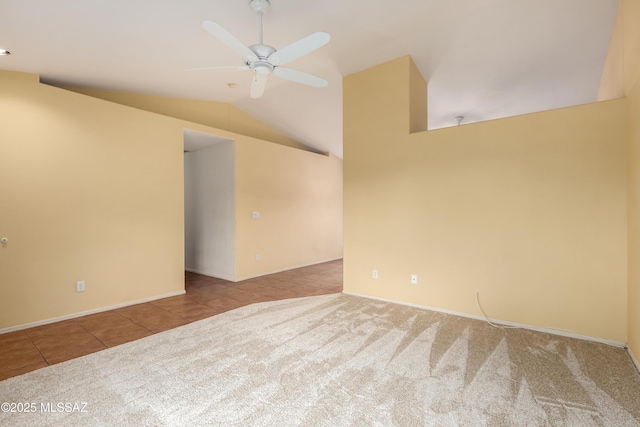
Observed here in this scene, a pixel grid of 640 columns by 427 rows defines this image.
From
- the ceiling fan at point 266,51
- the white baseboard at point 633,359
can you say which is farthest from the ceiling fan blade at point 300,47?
the white baseboard at point 633,359

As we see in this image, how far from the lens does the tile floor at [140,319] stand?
2.55 m

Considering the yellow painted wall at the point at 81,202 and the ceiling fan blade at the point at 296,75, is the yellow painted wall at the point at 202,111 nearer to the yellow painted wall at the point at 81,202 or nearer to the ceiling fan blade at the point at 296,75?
the yellow painted wall at the point at 81,202

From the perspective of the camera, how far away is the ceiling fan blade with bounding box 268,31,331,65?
6.84ft

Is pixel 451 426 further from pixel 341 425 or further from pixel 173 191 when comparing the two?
pixel 173 191

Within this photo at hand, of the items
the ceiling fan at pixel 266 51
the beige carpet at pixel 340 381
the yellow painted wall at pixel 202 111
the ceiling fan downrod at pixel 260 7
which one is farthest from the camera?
the yellow painted wall at pixel 202 111

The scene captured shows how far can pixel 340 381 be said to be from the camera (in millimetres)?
2057

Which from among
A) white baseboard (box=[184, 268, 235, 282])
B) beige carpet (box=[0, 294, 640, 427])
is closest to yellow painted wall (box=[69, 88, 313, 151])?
white baseboard (box=[184, 268, 235, 282])

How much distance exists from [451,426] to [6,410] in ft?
9.03

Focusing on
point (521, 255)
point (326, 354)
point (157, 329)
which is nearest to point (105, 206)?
A: point (157, 329)

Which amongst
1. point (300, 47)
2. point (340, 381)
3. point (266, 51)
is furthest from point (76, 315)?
point (300, 47)

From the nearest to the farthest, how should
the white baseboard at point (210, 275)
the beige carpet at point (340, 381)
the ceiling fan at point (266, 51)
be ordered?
the beige carpet at point (340, 381), the ceiling fan at point (266, 51), the white baseboard at point (210, 275)

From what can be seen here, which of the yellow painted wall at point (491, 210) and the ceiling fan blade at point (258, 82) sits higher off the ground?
the ceiling fan blade at point (258, 82)

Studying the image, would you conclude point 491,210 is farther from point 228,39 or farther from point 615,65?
point 228,39

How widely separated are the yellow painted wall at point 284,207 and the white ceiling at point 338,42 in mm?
1555
